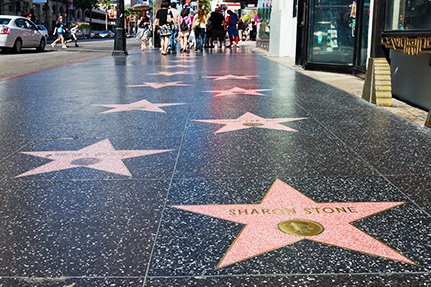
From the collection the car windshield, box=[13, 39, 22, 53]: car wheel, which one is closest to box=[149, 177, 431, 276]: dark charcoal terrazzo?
box=[13, 39, 22, 53]: car wheel

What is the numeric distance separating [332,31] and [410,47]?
6605 millimetres

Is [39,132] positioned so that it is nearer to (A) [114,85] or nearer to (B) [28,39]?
(A) [114,85]

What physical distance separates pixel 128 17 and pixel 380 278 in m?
137

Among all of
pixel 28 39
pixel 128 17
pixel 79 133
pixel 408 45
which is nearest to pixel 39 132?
pixel 79 133

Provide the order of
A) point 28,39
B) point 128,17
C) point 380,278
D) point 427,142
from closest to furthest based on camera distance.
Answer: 1. point 380,278
2. point 427,142
3. point 28,39
4. point 128,17

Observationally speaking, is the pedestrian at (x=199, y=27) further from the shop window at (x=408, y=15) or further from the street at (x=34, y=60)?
the shop window at (x=408, y=15)

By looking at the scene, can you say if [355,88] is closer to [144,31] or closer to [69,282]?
[69,282]

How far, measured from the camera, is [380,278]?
218cm

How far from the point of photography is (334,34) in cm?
1286

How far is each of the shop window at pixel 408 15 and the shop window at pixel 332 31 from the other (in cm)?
412

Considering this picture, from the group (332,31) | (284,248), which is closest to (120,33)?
(332,31)

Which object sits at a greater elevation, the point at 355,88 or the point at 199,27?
the point at 199,27

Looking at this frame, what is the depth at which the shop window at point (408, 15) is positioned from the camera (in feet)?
22.6

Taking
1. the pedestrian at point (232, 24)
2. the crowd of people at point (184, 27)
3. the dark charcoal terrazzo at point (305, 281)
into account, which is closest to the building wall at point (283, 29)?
the crowd of people at point (184, 27)
